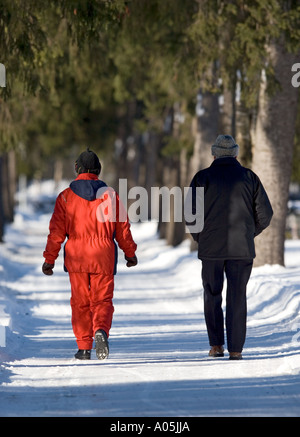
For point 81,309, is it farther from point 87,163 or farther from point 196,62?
point 196,62

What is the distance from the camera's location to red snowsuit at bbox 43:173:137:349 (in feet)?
31.1

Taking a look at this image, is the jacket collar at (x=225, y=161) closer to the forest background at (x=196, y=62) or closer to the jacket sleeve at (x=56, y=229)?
the jacket sleeve at (x=56, y=229)

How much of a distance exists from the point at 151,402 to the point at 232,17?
10.1 metres

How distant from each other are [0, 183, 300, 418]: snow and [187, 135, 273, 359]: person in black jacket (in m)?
0.46

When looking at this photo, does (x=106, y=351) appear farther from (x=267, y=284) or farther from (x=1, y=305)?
(x=267, y=284)

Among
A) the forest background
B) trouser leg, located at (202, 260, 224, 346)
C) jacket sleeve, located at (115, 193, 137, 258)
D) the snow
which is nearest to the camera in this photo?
the snow

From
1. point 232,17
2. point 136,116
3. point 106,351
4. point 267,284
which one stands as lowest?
point 106,351

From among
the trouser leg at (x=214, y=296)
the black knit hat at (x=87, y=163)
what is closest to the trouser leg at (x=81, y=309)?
the black knit hat at (x=87, y=163)

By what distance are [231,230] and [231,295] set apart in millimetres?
582

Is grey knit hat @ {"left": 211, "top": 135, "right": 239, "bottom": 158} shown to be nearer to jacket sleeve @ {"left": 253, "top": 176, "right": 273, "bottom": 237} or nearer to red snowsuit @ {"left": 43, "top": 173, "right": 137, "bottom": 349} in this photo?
jacket sleeve @ {"left": 253, "top": 176, "right": 273, "bottom": 237}

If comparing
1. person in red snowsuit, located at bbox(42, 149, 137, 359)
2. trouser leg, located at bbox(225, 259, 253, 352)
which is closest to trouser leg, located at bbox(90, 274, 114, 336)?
person in red snowsuit, located at bbox(42, 149, 137, 359)

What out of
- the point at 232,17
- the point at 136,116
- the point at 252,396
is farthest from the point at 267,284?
the point at 136,116

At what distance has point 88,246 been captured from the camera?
9.49 metres
